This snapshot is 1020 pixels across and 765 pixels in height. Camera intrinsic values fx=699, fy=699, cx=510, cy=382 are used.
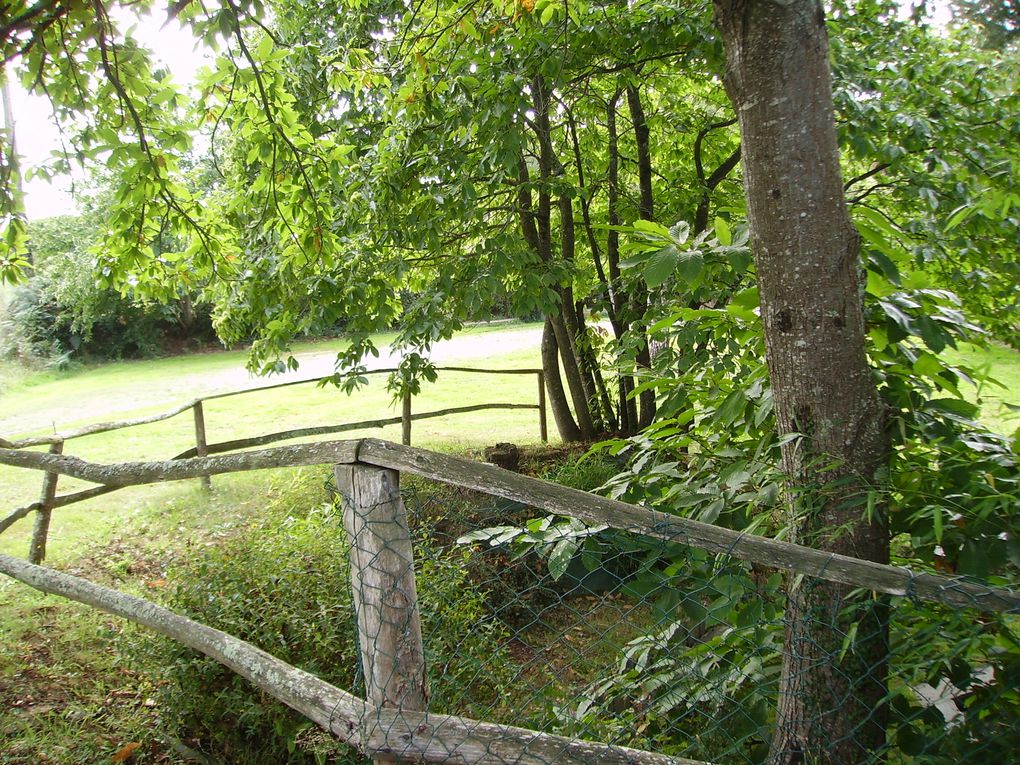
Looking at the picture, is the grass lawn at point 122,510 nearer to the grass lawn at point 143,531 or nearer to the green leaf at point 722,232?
the grass lawn at point 143,531

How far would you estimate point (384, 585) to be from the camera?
1745 mm

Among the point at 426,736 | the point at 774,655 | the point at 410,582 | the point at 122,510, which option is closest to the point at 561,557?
the point at 410,582

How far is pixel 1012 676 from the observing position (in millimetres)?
1469

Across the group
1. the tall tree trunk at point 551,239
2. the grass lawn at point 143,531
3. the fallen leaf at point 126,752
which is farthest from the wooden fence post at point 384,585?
the tall tree trunk at point 551,239

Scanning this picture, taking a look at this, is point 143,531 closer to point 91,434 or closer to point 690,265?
point 91,434

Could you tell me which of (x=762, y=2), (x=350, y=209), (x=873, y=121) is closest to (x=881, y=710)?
(x=762, y=2)

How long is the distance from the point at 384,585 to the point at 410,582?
67 mm

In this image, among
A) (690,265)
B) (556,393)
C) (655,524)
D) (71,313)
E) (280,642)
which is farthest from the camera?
(71,313)

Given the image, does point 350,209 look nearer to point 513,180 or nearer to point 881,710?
point 513,180

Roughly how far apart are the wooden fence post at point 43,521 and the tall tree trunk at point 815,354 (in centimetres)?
505

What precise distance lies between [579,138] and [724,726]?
6681 mm

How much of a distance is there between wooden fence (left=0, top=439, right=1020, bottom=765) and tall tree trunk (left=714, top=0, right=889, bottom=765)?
0.35 m

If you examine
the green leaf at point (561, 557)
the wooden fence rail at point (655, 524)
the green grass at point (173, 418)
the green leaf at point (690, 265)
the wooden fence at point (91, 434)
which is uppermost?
the green leaf at point (690, 265)

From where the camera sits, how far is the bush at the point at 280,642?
9.21 ft
